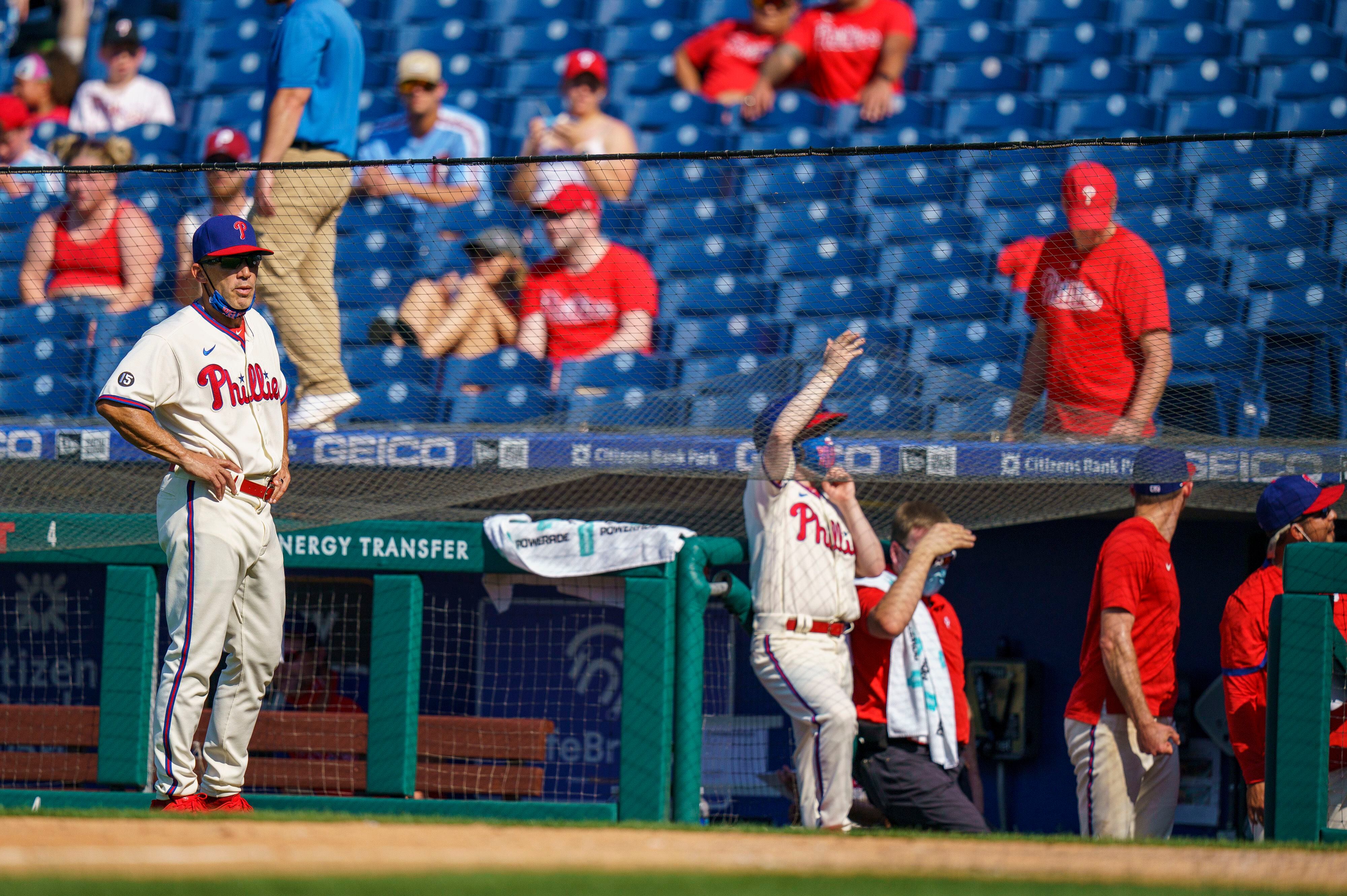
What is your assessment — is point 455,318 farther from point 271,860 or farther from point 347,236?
point 271,860

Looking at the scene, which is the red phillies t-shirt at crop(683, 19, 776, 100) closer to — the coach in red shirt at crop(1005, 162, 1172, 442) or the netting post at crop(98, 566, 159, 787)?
the coach in red shirt at crop(1005, 162, 1172, 442)

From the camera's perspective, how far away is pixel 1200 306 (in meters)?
5.21

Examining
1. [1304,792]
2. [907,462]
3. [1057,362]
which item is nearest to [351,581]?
[907,462]

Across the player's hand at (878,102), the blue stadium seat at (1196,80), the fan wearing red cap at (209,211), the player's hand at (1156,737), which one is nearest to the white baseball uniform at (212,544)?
the fan wearing red cap at (209,211)

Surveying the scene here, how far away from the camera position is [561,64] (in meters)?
9.82

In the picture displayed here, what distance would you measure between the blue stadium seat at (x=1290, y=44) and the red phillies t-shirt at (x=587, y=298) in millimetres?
4419

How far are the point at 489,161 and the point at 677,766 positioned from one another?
6.78 feet

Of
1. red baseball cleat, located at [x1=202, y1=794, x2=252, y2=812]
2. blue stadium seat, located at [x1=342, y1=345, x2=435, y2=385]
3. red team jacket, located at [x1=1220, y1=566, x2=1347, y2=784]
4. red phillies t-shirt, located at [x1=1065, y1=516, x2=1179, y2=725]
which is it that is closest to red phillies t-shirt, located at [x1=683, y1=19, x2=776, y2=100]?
blue stadium seat, located at [x1=342, y1=345, x2=435, y2=385]

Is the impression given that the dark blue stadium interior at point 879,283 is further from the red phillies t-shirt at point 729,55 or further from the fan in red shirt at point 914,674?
the red phillies t-shirt at point 729,55

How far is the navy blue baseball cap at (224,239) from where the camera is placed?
3922 millimetres

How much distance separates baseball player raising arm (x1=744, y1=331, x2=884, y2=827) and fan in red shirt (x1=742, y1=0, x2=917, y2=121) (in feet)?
13.3

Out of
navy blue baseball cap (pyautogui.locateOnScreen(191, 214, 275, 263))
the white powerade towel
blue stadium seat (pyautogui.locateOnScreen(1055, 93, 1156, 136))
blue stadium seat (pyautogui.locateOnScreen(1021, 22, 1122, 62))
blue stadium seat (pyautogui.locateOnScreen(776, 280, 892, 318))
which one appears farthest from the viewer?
blue stadium seat (pyautogui.locateOnScreen(1021, 22, 1122, 62))

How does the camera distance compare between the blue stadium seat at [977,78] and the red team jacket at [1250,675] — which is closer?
the red team jacket at [1250,675]

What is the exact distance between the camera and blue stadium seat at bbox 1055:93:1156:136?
8367 millimetres
